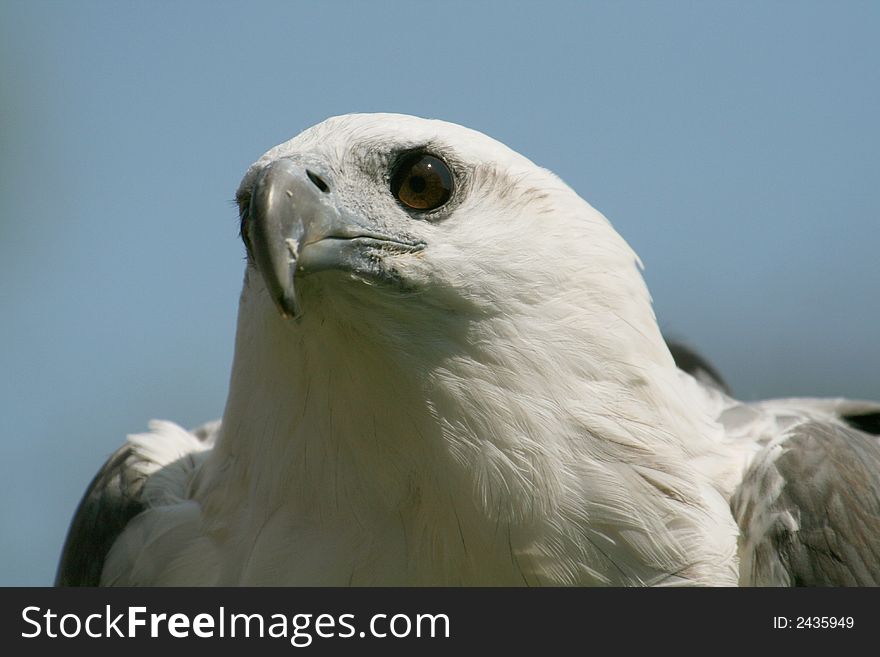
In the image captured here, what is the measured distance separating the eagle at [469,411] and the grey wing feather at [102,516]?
74cm

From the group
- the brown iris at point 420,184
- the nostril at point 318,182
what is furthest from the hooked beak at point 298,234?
the brown iris at point 420,184

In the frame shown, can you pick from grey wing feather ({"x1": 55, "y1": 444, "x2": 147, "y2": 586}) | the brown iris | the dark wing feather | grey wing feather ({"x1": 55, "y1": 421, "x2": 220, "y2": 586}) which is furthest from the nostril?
the dark wing feather

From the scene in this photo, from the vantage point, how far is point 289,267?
3.15 metres

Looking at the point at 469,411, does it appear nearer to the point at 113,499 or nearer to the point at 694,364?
the point at 113,499

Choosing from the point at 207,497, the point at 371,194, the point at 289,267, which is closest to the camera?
the point at 289,267

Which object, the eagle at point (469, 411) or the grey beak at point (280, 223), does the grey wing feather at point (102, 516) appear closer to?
the eagle at point (469, 411)

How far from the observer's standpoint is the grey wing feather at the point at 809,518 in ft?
11.8

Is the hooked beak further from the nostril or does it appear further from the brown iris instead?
the brown iris

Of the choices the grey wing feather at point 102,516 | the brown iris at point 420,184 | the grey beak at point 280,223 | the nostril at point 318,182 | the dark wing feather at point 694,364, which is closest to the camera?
the grey beak at point 280,223

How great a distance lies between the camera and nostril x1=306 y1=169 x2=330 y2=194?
3.38 metres
